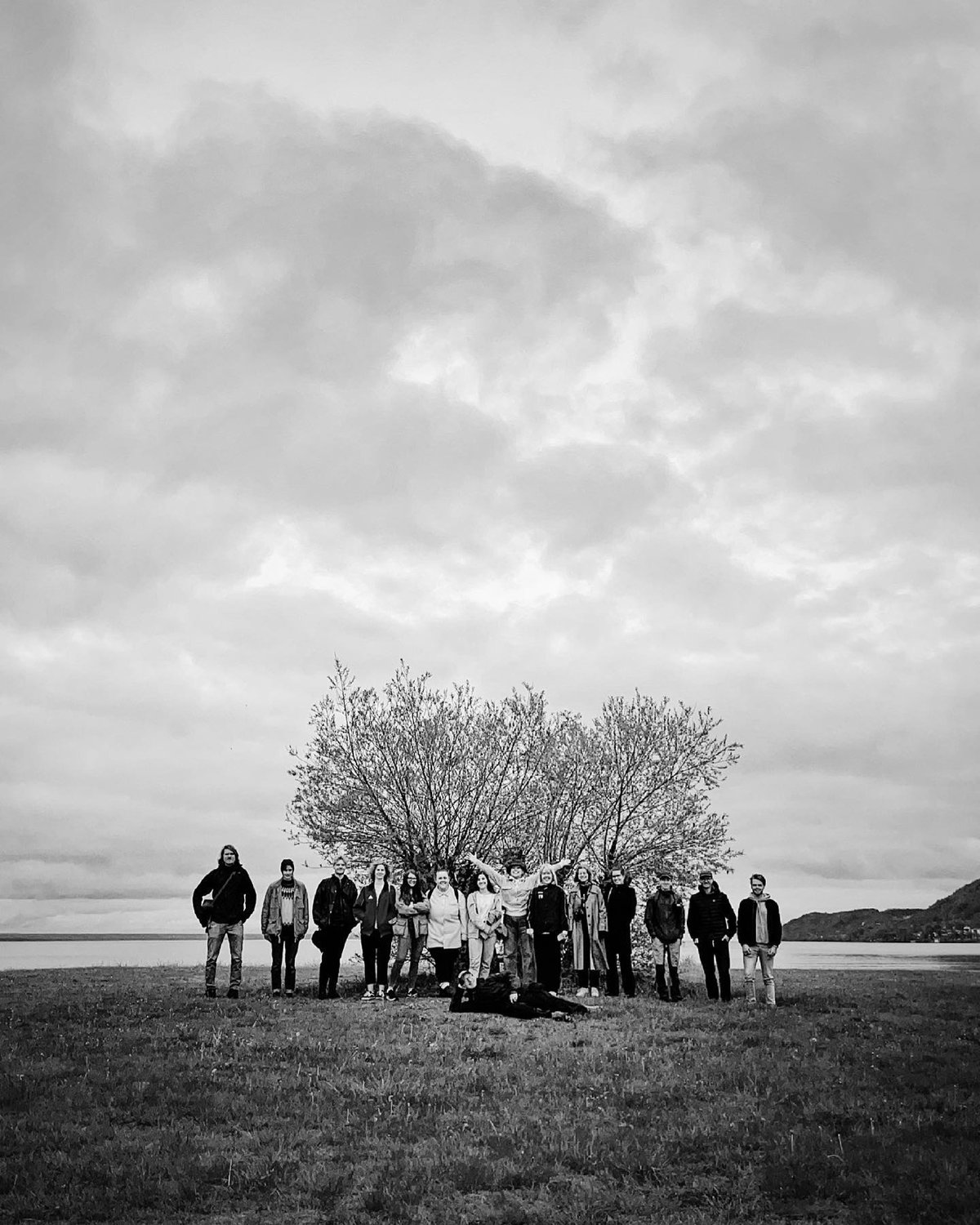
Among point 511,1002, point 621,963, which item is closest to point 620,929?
point 621,963

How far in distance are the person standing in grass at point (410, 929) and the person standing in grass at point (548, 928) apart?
8.09 ft

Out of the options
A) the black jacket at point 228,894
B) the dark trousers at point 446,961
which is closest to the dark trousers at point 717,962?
the dark trousers at point 446,961

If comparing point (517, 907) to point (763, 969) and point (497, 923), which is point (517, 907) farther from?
point (763, 969)

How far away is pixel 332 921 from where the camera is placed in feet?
73.6

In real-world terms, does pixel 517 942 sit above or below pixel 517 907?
below

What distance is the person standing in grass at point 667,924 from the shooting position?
22094mm

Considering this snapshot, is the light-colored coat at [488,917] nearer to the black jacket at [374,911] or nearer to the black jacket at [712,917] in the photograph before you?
the black jacket at [374,911]

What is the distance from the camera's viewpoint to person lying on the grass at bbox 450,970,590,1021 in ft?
60.6

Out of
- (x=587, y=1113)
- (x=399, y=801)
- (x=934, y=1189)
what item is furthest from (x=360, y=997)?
(x=934, y=1189)

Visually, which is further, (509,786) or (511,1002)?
(509,786)

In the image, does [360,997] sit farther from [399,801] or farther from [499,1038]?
[399,801]

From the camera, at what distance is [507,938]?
22188 millimetres

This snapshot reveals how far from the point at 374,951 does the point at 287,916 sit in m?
2.20

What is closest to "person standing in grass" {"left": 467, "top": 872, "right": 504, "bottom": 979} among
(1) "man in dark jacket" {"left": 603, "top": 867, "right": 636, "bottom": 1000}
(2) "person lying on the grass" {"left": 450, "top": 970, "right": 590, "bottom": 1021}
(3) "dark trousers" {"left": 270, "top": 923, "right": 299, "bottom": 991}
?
(2) "person lying on the grass" {"left": 450, "top": 970, "right": 590, "bottom": 1021}
